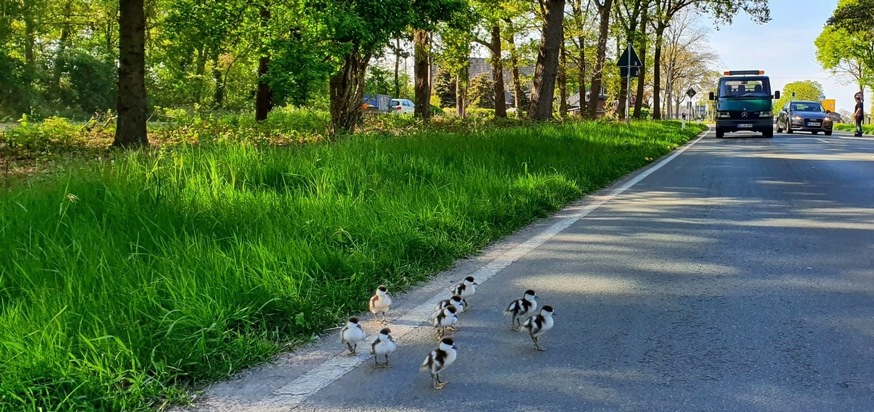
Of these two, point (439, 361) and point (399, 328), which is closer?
point (439, 361)

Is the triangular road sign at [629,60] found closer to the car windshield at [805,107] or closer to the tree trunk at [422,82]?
the tree trunk at [422,82]

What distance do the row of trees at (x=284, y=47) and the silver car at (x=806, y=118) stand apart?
5.86 m

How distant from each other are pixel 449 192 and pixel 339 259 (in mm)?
2873

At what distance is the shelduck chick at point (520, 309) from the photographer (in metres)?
4.00

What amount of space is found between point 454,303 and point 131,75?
1124 cm

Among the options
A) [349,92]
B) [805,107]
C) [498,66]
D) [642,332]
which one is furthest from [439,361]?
[805,107]

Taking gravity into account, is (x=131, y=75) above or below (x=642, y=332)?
above

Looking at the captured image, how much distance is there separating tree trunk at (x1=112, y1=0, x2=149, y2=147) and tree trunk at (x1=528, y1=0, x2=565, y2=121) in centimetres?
1140

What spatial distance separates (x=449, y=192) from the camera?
7.59 meters

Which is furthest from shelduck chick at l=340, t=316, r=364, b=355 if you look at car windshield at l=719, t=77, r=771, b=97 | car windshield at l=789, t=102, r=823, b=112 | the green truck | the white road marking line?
car windshield at l=789, t=102, r=823, b=112

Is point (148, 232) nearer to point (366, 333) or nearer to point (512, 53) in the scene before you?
point (366, 333)

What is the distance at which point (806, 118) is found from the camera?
35.0 metres

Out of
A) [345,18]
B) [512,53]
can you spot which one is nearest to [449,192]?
[345,18]

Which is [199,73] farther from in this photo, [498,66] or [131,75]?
[131,75]
